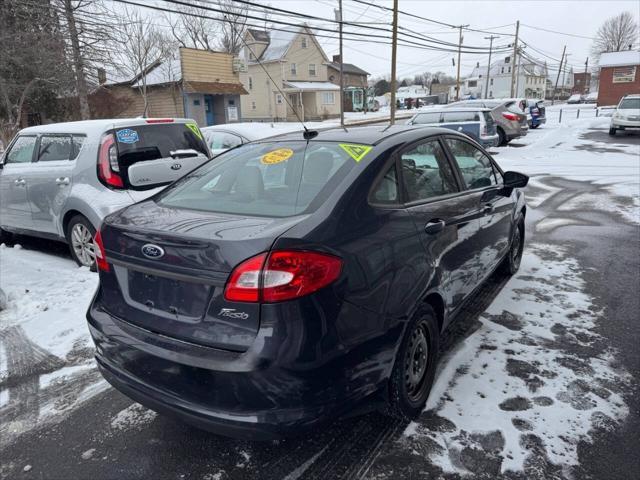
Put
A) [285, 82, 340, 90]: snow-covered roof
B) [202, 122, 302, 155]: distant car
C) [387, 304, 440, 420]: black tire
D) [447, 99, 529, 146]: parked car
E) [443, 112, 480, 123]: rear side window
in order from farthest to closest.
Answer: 1. [285, 82, 340, 90]: snow-covered roof
2. [447, 99, 529, 146]: parked car
3. [443, 112, 480, 123]: rear side window
4. [202, 122, 302, 155]: distant car
5. [387, 304, 440, 420]: black tire

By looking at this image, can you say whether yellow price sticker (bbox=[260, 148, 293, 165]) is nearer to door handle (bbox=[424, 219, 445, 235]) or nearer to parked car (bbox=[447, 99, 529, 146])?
door handle (bbox=[424, 219, 445, 235])

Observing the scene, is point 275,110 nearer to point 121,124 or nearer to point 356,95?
point 356,95

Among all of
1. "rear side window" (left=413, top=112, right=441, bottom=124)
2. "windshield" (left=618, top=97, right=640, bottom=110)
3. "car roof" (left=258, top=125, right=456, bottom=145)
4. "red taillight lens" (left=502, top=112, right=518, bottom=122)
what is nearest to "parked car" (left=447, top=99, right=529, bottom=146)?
"red taillight lens" (left=502, top=112, right=518, bottom=122)

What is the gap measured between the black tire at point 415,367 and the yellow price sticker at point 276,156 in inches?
49.5

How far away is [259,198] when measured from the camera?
2.71 metres

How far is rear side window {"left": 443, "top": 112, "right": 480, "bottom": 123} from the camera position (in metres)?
14.5

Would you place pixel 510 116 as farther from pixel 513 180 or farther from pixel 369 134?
pixel 369 134

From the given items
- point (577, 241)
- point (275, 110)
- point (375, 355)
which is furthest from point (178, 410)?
point (275, 110)

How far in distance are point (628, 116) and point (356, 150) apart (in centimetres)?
2195

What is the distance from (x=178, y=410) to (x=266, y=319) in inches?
26.0

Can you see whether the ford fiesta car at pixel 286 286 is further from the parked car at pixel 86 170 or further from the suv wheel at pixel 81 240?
the suv wheel at pixel 81 240

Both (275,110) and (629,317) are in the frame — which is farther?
(275,110)

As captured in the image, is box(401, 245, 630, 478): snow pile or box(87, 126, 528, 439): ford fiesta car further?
box(401, 245, 630, 478): snow pile

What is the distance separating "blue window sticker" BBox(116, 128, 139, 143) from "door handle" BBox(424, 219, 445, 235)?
4029 mm
